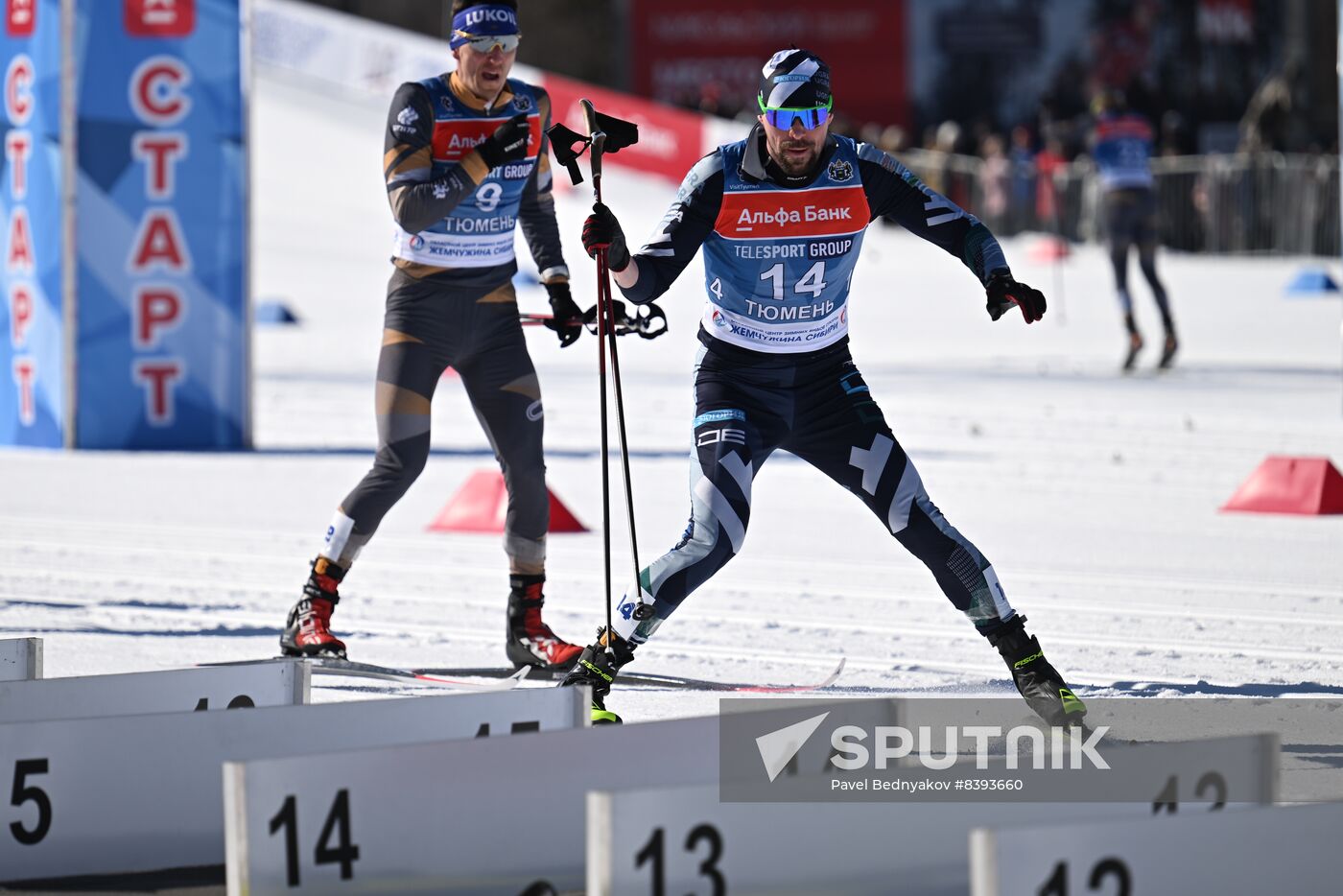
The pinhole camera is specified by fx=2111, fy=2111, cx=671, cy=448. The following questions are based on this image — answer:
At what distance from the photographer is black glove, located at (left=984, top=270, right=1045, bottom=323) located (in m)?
5.88

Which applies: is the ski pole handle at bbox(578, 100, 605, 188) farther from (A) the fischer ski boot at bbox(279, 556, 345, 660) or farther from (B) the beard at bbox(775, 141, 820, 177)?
(A) the fischer ski boot at bbox(279, 556, 345, 660)

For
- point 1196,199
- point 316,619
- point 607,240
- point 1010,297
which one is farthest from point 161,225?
point 1196,199

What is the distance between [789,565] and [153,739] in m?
4.83

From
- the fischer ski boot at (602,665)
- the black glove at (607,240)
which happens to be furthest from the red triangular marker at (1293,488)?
the black glove at (607,240)

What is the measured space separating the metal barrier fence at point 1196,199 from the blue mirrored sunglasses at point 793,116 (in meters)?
19.4

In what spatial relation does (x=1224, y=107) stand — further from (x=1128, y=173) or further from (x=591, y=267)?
(x=1128, y=173)

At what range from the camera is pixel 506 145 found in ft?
21.7

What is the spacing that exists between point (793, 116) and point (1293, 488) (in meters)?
5.35

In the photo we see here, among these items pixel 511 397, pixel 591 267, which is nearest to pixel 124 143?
pixel 511 397

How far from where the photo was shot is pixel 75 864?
4.61 metres

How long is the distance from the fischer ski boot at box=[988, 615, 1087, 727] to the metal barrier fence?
19.4 metres

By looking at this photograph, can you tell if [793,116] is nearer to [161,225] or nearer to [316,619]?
[316,619]

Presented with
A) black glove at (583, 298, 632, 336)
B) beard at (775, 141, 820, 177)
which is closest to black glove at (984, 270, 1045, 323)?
beard at (775, 141, 820, 177)

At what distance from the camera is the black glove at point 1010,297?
588 centimetres
